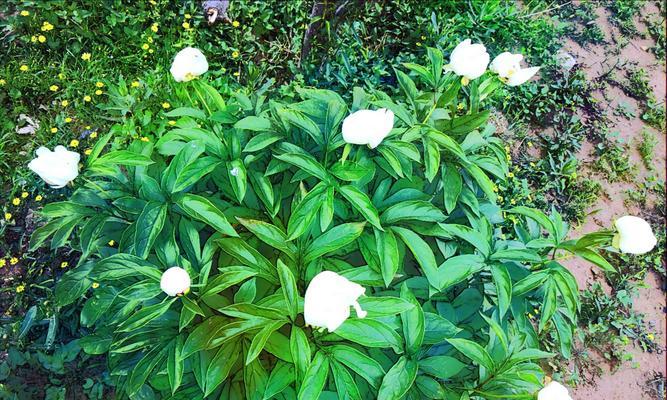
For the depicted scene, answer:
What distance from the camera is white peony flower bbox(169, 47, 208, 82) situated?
1.62 m

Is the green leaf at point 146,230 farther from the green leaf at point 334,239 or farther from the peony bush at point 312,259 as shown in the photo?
the green leaf at point 334,239

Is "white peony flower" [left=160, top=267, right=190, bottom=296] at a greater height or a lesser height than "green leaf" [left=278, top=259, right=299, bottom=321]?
greater

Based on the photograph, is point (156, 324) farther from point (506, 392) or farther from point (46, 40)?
point (46, 40)

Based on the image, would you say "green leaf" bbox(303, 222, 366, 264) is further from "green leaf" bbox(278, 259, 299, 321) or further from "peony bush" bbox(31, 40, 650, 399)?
"green leaf" bbox(278, 259, 299, 321)

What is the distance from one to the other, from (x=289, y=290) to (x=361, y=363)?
0.31m

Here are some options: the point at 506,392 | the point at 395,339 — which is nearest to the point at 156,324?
the point at 395,339

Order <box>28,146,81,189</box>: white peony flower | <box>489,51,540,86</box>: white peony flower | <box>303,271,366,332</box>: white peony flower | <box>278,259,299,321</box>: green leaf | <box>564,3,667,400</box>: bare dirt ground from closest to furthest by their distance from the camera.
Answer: <box>303,271,366,332</box>: white peony flower < <box>278,259,299,321</box>: green leaf < <box>28,146,81,189</box>: white peony flower < <box>489,51,540,86</box>: white peony flower < <box>564,3,667,400</box>: bare dirt ground

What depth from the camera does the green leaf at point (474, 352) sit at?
4.77 feet

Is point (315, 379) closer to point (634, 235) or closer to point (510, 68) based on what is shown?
point (634, 235)

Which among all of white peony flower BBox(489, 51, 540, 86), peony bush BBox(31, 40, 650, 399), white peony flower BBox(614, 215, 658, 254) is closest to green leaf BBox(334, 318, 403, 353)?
peony bush BBox(31, 40, 650, 399)

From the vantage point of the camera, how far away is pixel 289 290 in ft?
4.56

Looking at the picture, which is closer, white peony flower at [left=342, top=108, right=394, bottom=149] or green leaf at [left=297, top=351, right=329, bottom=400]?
green leaf at [left=297, top=351, right=329, bottom=400]

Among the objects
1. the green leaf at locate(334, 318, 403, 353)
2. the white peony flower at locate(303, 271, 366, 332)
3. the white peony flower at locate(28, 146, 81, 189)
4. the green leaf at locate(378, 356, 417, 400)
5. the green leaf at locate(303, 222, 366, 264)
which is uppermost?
the white peony flower at locate(28, 146, 81, 189)

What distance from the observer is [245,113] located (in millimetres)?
1988
